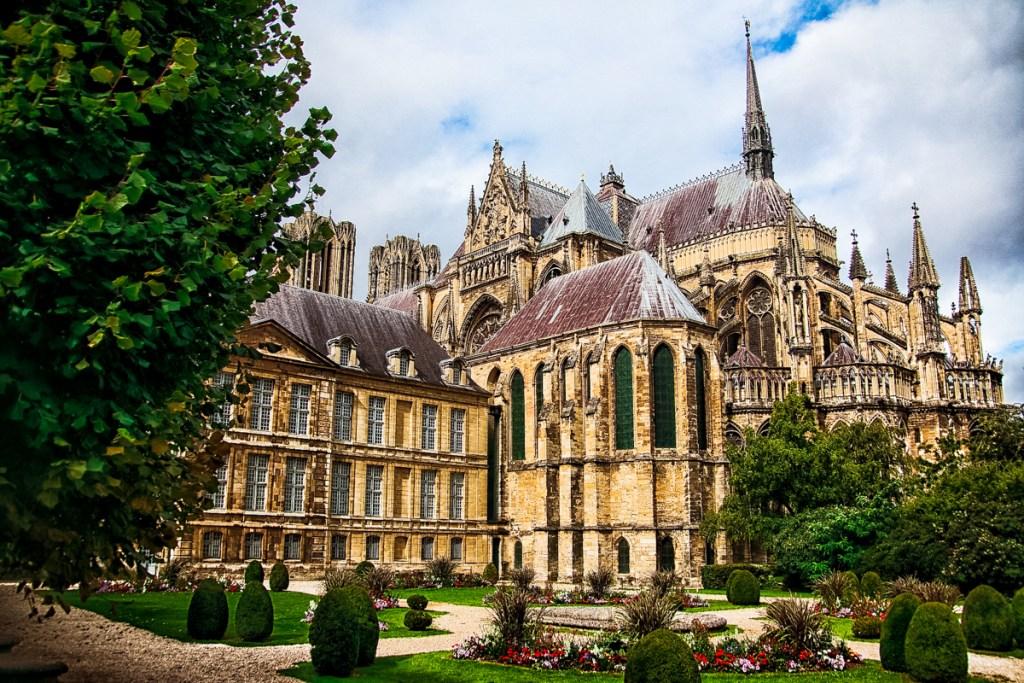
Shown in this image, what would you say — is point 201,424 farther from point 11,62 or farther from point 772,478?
point 772,478

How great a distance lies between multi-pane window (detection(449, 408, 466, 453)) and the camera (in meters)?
38.5

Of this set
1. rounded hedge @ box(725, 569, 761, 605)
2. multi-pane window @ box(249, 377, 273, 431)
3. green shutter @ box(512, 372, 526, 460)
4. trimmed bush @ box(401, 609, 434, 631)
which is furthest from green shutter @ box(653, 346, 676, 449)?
trimmed bush @ box(401, 609, 434, 631)

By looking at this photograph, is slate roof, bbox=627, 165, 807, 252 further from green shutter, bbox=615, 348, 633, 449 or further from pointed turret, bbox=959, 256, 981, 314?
green shutter, bbox=615, 348, 633, 449

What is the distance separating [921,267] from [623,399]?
62.0 feet

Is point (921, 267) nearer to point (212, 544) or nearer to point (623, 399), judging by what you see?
point (623, 399)

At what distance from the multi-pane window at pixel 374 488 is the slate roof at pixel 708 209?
87.1ft

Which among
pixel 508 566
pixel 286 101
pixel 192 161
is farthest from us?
pixel 508 566

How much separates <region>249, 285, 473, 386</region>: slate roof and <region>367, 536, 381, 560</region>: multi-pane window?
6650 millimetres

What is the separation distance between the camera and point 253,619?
55.2 feet

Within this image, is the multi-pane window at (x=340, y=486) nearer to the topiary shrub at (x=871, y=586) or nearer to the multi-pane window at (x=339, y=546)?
the multi-pane window at (x=339, y=546)

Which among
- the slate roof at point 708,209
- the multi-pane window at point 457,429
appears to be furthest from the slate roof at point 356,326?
the slate roof at point 708,209

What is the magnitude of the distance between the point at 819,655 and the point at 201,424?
35.9 feet

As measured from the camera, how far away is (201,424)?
410 inches

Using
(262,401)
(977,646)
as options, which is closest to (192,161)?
(977,646)
